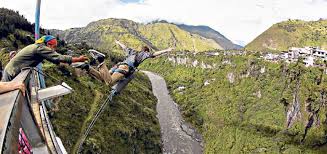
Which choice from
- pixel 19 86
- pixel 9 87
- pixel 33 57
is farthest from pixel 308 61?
pixel 9 87

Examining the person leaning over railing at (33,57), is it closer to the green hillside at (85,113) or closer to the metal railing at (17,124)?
the metal railing at (17,124)

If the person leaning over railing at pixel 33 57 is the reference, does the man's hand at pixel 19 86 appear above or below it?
below

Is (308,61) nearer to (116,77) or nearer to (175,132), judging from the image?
(175,132)

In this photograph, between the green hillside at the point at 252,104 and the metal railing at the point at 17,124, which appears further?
the green hillside at the point at 252,104

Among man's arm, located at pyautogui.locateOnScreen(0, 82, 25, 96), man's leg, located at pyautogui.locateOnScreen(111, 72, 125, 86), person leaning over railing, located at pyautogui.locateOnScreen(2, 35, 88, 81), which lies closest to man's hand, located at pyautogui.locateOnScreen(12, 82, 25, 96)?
man's arm, located at pyautogui.locateOnScreen(0, 82, 25, 96)

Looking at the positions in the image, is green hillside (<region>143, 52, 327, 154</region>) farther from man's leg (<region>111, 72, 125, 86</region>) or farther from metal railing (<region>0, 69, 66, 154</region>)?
metal railing (<region>0, 69, 66, 154</region>)

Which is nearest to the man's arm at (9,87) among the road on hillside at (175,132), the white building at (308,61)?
the road on hillside at (175,132)

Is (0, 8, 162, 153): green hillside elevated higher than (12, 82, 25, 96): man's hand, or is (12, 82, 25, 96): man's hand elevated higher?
(12, 82, 25, 96): man's hand
